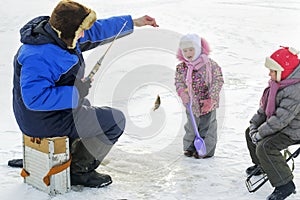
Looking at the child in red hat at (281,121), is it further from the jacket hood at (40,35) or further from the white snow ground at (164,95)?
the jacket hood at (40,35)

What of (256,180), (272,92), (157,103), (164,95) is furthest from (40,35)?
(164,95)

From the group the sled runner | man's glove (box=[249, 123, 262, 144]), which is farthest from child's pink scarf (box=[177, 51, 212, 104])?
the sled runner

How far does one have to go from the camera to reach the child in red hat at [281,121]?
11.5 ft

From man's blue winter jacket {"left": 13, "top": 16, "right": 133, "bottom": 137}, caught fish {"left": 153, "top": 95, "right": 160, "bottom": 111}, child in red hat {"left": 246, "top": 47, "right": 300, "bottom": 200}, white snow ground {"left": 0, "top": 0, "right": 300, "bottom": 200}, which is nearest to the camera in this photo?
man's blue winter jacket {"left": 13, "top": 16, "right": 133, "bottom": 137}

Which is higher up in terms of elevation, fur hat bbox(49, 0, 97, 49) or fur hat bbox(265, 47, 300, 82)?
fur hat bbox(49, 0, 97, 49)

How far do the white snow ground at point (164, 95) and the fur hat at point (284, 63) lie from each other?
889 mm

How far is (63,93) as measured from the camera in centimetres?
345

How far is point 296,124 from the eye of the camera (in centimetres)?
356

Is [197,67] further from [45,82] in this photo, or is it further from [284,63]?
[45,82]

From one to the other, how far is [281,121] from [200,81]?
38.2 inches

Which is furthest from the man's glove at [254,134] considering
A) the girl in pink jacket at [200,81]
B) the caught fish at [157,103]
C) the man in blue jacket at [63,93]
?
the caught fish at [157,103]

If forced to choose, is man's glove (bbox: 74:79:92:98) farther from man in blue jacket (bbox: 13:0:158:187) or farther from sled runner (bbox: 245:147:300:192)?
sled runner (bbox: 245:147:300:192)

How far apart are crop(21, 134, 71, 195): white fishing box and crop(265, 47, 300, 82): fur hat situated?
157cm

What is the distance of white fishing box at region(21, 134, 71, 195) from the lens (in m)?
3.59
